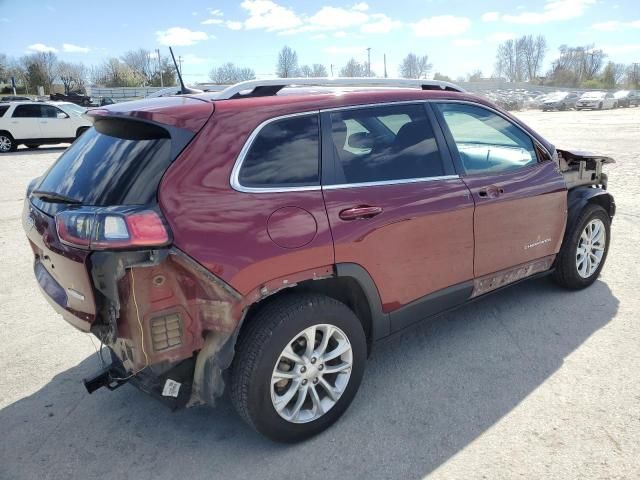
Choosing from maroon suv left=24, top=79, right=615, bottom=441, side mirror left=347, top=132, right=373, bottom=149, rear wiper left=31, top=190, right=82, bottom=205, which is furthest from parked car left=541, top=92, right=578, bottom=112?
rear wiper left=31, top=190, right=82, bottom=205

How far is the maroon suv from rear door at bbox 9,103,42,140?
18.3 meters

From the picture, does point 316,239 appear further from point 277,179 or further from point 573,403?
point 573,403

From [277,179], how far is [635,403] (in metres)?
2.40

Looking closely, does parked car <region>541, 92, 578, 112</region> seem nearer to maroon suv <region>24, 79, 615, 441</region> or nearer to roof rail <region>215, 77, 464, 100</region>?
roof rail <region>215, 77, 464, 100</region>

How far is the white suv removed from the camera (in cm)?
1852

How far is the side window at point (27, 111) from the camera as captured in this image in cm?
1855

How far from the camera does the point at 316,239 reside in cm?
261

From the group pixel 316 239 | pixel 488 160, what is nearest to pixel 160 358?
pixel 316 239

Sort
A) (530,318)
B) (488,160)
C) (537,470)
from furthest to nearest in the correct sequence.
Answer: (530,318) < (488,160) < (537,470)

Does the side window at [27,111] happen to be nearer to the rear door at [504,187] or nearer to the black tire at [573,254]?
the rear door at [504,187]

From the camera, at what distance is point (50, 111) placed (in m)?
18.9

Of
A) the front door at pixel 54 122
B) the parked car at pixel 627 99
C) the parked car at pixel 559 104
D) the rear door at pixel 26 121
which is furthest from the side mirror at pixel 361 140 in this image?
the parked car at pixel 627 99

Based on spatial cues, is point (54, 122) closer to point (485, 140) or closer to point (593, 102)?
point (485, 140)

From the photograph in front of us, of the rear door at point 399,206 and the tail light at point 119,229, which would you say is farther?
the rear door at point 399,206
